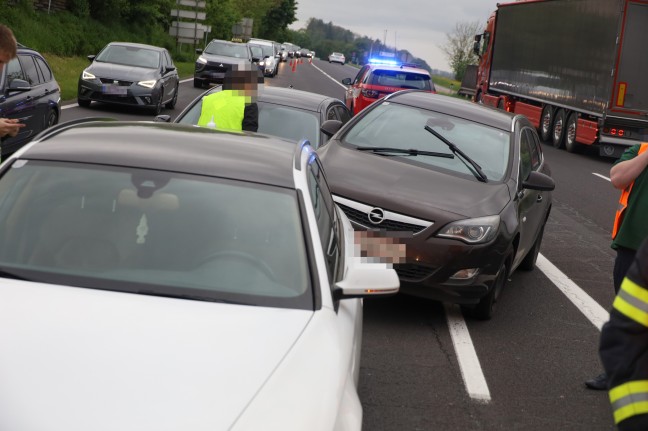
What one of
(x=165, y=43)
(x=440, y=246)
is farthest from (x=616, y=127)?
(x=165, y=43)

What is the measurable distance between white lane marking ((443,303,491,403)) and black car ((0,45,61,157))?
6584 millimetres

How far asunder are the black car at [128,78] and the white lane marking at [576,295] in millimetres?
13585

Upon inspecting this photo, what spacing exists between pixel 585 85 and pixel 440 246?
20.5m

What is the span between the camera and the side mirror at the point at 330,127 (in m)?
9.94

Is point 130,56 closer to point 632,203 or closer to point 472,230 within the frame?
→ point 472,230

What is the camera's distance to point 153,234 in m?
4.53

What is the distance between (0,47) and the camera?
6.85 metres

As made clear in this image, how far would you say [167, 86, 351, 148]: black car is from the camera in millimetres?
10117

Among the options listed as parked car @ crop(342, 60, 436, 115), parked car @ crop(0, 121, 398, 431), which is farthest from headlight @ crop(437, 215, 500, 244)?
parked car @ crop(342, 60, 436, 115)

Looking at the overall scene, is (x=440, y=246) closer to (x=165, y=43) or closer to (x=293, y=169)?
(x=293, y=169)

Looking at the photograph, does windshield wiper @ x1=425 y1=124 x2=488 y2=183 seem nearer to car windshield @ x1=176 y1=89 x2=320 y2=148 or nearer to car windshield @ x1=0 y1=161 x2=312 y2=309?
car windshield @ x1=176 y1=89 x2=320 y2=148

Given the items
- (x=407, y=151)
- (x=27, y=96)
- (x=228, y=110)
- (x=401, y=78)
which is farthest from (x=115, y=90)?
(x=228, y=110)

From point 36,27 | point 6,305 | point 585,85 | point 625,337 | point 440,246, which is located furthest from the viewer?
point 36,27

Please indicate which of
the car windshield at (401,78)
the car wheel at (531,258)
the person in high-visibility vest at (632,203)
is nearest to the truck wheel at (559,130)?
the car windshield at (401,78)
